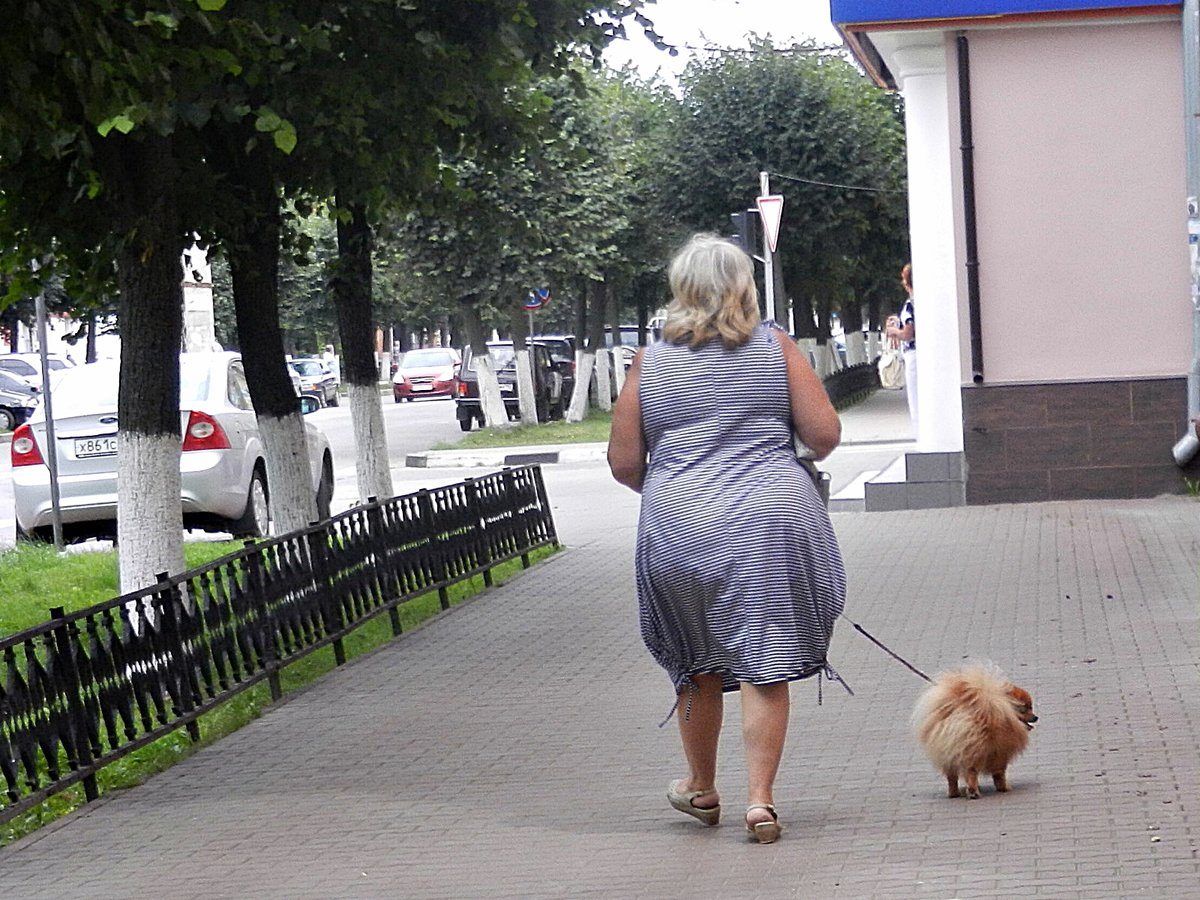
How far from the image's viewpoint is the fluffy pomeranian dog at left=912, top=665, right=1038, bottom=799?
19.4ft

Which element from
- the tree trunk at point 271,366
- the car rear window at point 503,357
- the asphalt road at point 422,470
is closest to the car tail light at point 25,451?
the asphalt road at point 422,470

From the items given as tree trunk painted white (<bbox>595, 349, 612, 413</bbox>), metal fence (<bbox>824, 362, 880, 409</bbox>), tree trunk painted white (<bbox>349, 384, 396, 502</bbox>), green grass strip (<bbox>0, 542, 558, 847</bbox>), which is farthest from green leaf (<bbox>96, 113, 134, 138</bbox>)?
tree trunk painted white (<bbox>595, 349, 612, 413</bbox>)

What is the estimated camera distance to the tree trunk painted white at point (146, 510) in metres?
9.12

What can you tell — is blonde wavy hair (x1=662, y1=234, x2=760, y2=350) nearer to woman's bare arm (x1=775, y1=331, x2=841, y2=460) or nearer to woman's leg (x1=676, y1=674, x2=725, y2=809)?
woman's bare arm (x1=775, y1=331, x2=841, y2=460)

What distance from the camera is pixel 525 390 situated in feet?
112

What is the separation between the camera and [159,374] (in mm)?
9094

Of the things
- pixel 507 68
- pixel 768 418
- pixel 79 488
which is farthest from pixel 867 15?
pixel 768 418

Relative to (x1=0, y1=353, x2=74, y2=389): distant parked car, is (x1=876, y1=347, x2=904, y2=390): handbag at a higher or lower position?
lower

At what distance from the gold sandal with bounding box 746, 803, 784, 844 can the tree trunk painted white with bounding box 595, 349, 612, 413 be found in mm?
32474

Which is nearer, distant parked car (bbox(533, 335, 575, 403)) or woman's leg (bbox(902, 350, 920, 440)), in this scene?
woman's leg (bbox(902, 350, 920, 440))

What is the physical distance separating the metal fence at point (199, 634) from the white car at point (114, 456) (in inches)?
148

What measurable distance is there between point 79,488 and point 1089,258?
7893 mm

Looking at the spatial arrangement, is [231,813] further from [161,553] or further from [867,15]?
[867,15]

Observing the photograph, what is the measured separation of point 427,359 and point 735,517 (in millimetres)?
51316
